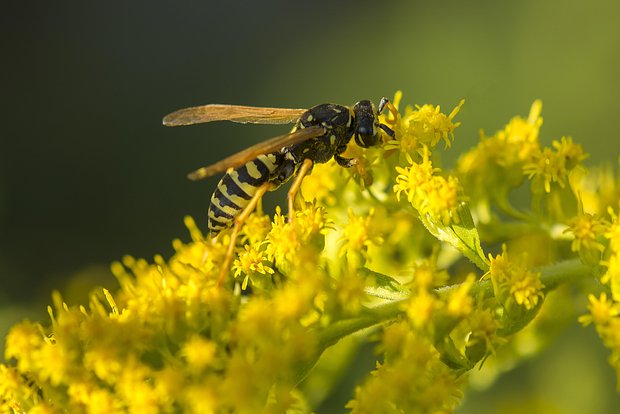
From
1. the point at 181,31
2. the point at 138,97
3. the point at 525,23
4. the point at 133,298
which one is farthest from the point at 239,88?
the point at 133,298

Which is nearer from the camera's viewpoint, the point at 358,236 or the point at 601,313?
the point at 601,313

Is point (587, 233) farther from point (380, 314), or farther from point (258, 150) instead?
point (258, 150)

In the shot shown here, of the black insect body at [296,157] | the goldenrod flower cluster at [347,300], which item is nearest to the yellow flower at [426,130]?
the goldenrod flower cluster at [347,300]

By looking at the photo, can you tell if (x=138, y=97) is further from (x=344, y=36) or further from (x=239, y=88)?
(x=344, y=36)

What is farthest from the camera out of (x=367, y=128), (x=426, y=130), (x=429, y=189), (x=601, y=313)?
(x=367, y=128)

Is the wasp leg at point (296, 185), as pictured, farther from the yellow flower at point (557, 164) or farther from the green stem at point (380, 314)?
the yellow flower at point (557, 164)

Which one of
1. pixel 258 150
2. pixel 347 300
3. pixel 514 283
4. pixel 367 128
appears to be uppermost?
pixel 258 150

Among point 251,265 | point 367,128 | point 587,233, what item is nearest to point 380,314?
point 251,265
